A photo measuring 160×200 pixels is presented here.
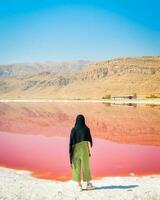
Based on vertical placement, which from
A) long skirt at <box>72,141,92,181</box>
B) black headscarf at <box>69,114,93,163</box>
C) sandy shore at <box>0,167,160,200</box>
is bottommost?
sandy shore at <box>0,167,160,200</box>

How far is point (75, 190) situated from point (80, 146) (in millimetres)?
1173

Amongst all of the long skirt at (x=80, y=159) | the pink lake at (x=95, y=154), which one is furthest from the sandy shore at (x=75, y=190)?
the pink lake at (x=95, y=154)

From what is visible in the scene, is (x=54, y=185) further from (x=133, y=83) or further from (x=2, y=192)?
(x=133, y=83)

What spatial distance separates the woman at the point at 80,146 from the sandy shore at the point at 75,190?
535 millimetres

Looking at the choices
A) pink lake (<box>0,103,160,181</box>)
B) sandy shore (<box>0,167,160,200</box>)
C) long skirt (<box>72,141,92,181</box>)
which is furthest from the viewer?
pink lake (<box>0,103,160,181</box>)

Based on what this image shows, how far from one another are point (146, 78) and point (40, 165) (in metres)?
165

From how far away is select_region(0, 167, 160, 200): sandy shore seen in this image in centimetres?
1023

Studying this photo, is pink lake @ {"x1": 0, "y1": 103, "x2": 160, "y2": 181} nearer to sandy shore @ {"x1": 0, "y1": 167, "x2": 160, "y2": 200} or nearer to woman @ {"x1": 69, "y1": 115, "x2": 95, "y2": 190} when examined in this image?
sandy shore @ {"x1": 0, "y1": 167, "x2": 160, "y2": 200}

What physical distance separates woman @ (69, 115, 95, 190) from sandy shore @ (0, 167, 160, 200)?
0.54 m

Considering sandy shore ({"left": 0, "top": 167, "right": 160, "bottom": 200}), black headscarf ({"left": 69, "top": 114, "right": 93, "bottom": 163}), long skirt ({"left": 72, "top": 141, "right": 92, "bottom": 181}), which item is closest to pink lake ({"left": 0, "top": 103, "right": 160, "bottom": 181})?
sandy shore ({"left": 0, "top": 167, "right": 160, "bottom": 200})

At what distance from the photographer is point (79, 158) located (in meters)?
11.0

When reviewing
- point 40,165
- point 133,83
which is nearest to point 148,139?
point 40,165

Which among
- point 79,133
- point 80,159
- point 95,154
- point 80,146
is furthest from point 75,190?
point 95,154

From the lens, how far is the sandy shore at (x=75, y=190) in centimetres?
1023
